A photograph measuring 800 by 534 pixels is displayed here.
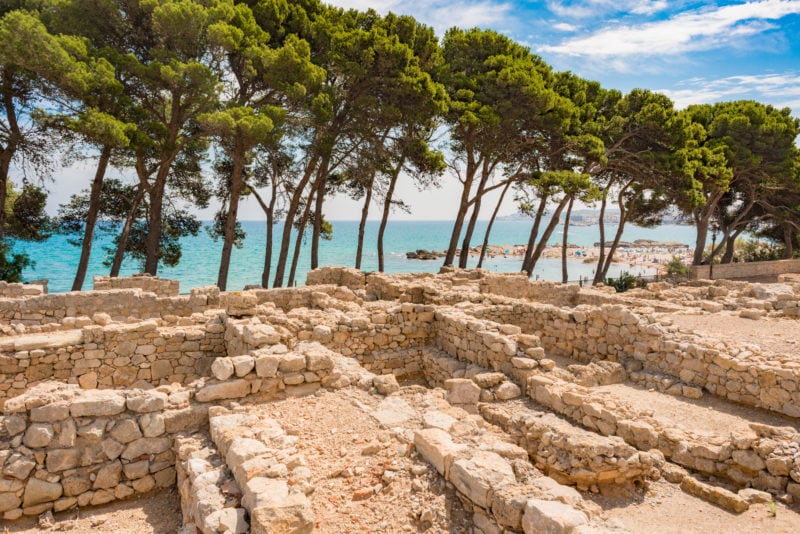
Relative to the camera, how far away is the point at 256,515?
11.6 ft

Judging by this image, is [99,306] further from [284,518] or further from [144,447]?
[284,518]

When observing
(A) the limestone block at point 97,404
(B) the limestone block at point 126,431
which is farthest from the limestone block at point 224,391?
(A) the limestone block at point 97,404

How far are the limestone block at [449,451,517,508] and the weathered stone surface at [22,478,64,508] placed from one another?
4.20m

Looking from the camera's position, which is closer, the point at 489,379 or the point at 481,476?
the point at 481,476

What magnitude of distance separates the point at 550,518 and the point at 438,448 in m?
1.29

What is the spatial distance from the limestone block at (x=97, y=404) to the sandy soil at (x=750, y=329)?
10.7 meters

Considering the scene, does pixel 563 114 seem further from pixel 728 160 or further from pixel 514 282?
pixel 728 160

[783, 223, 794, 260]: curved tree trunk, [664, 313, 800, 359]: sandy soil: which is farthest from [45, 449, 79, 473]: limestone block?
[783, 223, 794, 260]: curved tree trunk

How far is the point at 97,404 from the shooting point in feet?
16.6

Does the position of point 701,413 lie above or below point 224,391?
below

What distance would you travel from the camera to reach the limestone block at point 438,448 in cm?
439

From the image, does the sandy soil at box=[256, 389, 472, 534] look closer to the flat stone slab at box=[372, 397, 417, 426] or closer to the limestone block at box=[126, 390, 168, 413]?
the flat stone slab at box=[372, 397, 417, 426]

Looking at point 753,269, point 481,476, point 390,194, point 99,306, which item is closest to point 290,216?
point 390,194

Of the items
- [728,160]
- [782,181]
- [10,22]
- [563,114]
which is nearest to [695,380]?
[563,114]
